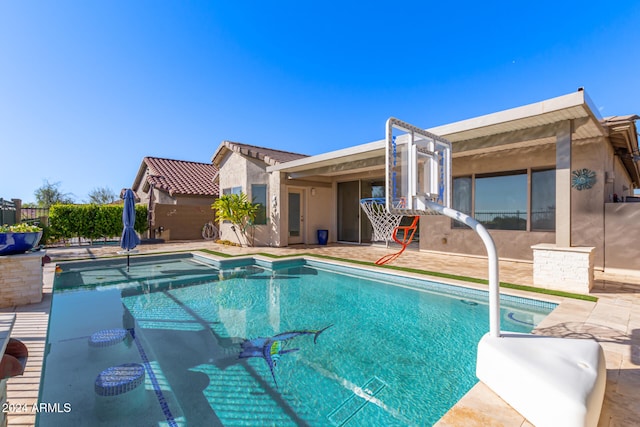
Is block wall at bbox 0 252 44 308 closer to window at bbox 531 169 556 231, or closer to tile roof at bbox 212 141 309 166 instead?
tile roof at bbox 212 141 309 166

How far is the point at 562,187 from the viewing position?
586cm

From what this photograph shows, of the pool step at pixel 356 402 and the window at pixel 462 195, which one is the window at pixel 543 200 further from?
the pool step at pixel 356 402

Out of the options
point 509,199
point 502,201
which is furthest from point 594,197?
point 502,201

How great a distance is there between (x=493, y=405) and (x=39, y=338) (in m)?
4.88

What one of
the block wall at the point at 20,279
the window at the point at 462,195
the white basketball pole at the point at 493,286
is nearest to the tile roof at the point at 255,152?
the window at the point at 462,195

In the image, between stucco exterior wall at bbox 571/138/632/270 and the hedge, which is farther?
the hedge

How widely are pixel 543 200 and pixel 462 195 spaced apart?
227 centimetres

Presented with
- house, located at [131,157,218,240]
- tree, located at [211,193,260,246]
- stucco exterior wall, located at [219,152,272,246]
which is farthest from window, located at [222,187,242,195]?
house, located at [131,157,218,240]

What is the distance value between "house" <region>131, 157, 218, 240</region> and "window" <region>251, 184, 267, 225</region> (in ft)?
16.5

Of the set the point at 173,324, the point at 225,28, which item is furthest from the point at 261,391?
the point at 225,28

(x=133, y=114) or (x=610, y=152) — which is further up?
(x=133, y=114)

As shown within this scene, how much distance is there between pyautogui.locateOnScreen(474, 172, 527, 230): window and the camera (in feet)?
29.3

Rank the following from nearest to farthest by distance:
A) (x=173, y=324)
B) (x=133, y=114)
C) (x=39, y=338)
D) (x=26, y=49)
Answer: (x=39, y=338)
(x=173, y=324)
(x=26, y=49)
(x=133, y=114)

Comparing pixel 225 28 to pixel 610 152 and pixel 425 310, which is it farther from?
pixel 610 152
